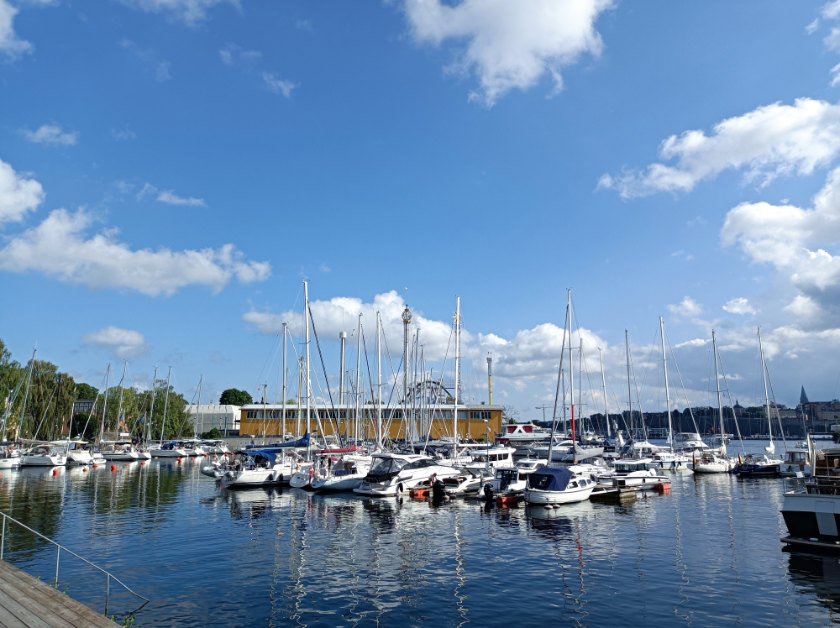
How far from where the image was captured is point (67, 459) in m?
83.8

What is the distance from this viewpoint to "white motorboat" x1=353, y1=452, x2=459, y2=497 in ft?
151

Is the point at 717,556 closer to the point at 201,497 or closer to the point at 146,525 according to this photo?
the point at 146,525

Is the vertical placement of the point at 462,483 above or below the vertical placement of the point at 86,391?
below

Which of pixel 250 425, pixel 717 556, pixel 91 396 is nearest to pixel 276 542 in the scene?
pixel 717 556

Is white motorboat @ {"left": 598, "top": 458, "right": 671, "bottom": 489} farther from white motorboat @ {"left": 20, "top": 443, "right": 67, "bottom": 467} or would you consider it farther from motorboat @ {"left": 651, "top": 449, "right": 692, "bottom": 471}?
white motorboat @ {"left": 20, "top": 443, "right": 67, "bottom": 467}

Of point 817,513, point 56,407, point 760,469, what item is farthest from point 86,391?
point 817,513

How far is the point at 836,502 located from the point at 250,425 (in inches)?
4927

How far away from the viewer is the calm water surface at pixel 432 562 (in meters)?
18.7

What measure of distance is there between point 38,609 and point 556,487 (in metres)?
34.0

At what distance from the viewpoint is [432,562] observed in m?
25.3

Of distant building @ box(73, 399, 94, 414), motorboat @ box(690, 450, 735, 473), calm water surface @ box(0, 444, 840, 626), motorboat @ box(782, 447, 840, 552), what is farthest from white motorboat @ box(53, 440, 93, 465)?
motorboat @ box(782, 447, 840, 552)

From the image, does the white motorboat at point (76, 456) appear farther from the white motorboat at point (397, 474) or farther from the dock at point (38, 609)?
the dock at point (38, 609)

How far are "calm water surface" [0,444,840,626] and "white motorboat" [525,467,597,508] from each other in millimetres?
1285

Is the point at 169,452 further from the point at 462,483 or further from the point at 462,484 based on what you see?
the point at 462,484
